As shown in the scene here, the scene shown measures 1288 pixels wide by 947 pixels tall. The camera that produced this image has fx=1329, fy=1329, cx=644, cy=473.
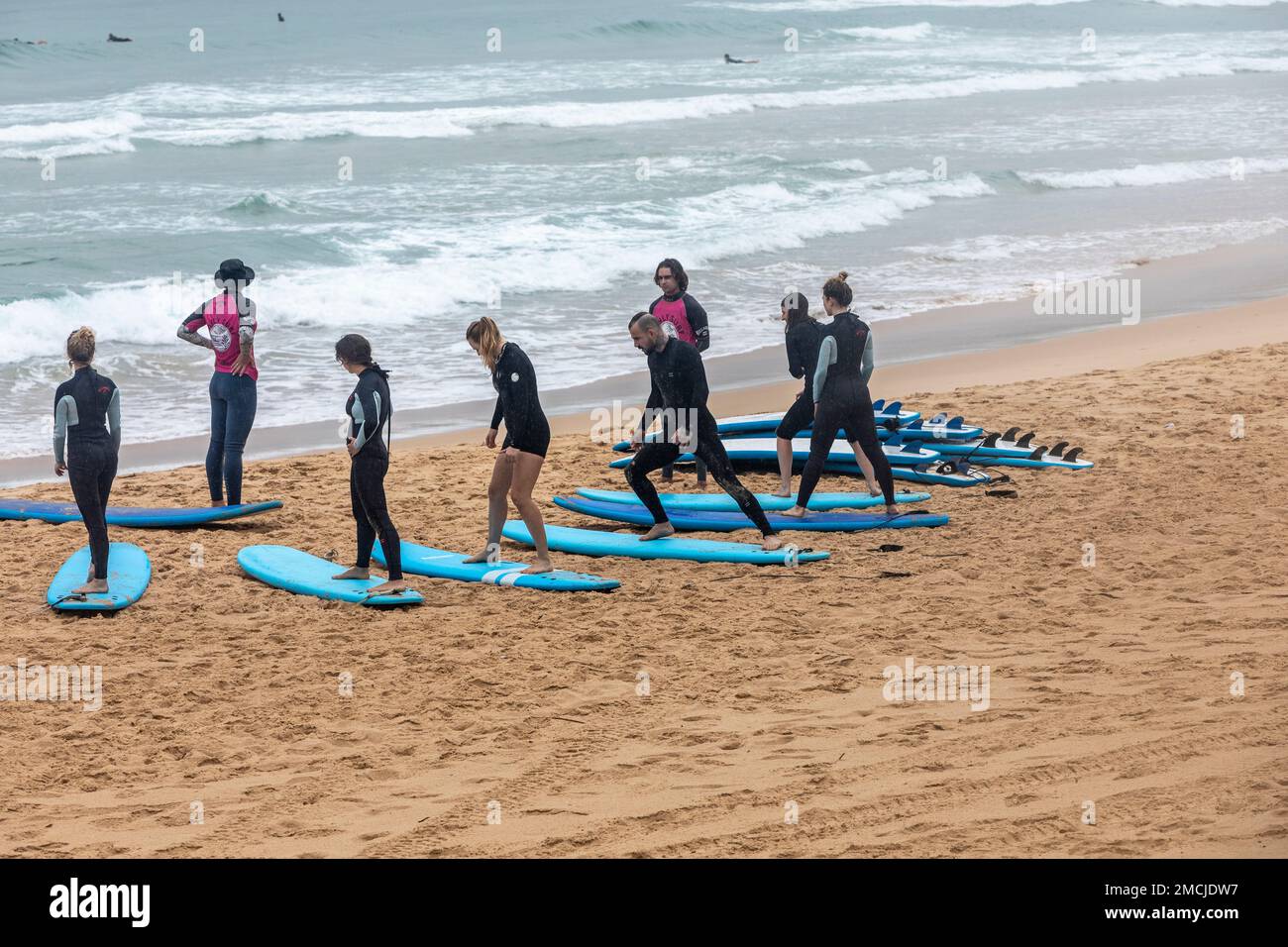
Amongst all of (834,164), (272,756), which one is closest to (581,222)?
(834,164)

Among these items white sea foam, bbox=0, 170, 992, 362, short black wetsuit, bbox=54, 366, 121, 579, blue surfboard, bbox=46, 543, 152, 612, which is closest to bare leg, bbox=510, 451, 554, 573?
short black wetsuit, bbox=54, 366, 121, 579

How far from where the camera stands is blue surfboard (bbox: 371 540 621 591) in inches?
330

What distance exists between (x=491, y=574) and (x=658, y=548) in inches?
49.1

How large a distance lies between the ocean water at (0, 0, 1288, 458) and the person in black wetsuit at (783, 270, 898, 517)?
19.3 ft

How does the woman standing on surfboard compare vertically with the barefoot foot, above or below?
above

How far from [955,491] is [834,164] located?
20.1 metres

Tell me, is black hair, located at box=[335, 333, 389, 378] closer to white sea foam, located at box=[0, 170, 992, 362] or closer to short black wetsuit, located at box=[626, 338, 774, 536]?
short black wetsuit, located at box=[626, 338, 774, 536]

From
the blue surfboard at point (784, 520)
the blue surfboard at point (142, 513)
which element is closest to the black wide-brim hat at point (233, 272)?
the blue surfboard at point (142, 513)

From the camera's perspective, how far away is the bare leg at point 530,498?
8133 mm

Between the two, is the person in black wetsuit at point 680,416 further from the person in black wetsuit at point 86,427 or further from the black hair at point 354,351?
the person in black wetsuit at point 86,427

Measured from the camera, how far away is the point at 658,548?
9.15m

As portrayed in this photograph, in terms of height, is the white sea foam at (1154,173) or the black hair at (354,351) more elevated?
the white sea foam at (1154,173)

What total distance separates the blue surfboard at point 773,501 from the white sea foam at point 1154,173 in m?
18.9
